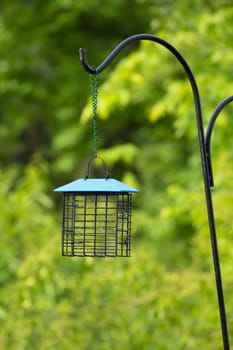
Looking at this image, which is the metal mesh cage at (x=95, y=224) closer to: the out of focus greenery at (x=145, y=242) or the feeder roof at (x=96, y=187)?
the feeder roof at (x=96, y=187)

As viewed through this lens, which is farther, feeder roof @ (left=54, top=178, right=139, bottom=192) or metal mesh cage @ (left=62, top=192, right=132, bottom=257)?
metal mesh cage @ (left=62, top=192, right=132, bottom=257)

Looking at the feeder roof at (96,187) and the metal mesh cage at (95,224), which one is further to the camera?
the metal mesh cage at (95,224)

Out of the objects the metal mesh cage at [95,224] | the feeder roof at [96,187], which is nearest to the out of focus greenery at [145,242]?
the metal mesh cage at [95,224]

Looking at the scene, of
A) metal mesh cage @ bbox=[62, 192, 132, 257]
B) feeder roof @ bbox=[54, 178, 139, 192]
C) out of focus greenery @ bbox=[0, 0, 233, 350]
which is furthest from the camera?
out of focus greenery @ bbox=[0, 0, 233, 350]

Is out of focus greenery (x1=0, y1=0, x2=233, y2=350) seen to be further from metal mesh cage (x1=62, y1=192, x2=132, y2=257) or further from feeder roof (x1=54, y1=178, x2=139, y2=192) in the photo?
feeder roof (x1=54, y1=178, x2=139, y2=192)

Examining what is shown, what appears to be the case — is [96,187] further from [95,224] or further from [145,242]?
[145,242]

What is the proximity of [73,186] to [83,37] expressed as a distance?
8.94m

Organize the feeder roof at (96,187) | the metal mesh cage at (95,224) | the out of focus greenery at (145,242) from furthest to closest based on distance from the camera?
the out of focus greenery at (145,242)
the metal mesh cage at (95,224)
the feeder roof at (96,187)

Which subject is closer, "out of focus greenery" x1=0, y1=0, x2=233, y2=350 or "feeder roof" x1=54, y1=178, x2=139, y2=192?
"feeder roof" x1=54, y1=178, x2=139, y2=192

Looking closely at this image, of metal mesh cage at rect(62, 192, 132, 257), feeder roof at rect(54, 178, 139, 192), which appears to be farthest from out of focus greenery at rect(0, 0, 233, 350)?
feeder roof at rect(54, 178, 139, 192)

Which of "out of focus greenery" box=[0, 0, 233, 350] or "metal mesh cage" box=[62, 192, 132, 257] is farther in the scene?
"out of focus greenery" box=[0, 0, 233, 350]

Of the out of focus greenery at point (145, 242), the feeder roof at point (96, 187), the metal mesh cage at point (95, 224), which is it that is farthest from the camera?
the out of focus greenery at point (145, 242)

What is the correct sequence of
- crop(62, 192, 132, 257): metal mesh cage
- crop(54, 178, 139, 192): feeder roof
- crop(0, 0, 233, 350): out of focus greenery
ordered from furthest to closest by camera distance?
crop(0, 0, 233, 350): out of focus greenery
crop(62, 192, 132, 257): metal mesh cage
crop(54, 178, 139, 192): feeder roof

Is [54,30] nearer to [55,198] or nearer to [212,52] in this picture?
[55,198]
